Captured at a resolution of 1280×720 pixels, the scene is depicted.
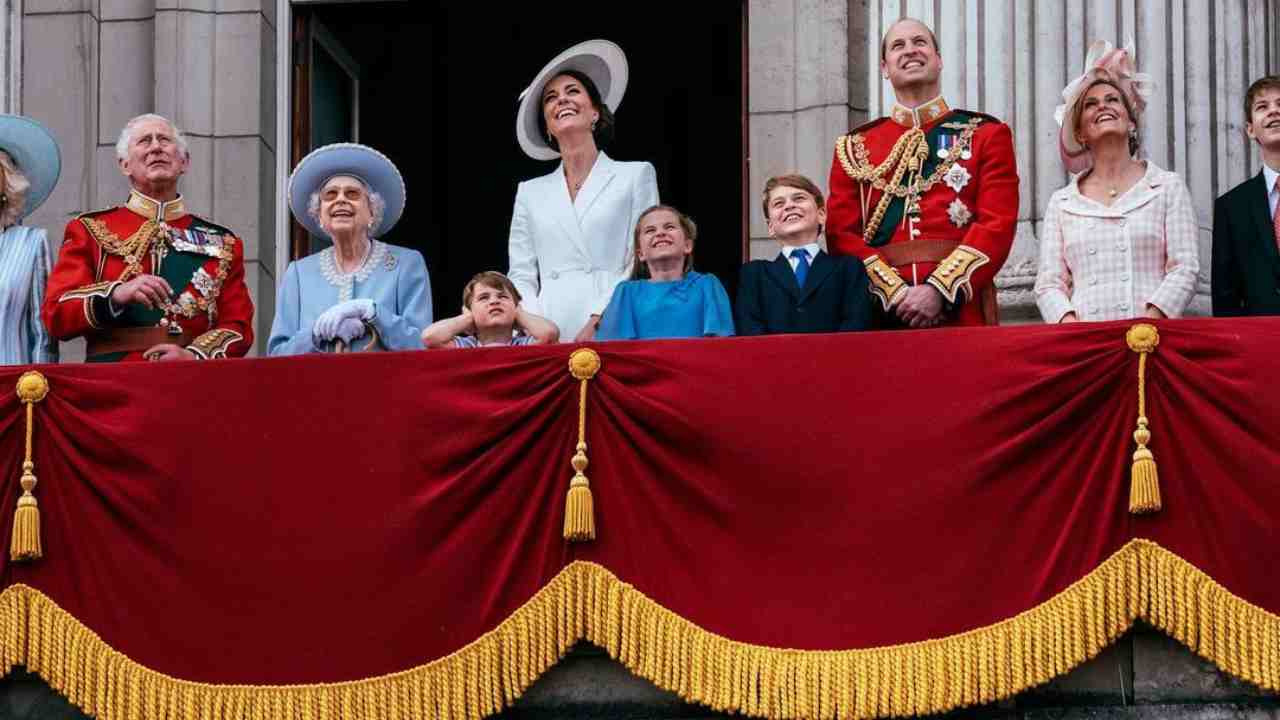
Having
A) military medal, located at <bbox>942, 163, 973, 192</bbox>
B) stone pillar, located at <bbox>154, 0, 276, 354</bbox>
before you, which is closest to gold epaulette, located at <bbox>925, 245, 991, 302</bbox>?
military medal, located at <bbox>942, 163, 973, 192</bbox>

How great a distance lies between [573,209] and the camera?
1284 cm

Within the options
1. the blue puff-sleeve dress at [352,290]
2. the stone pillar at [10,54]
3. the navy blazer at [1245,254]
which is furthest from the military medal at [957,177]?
the stone pillar at [10,54]

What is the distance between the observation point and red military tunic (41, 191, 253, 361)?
1223 cm

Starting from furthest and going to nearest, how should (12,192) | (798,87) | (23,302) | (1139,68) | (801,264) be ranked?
1. (798,87)
2. (1139,68)
3. (12,192)
4. (23,302)
5. (801,264)

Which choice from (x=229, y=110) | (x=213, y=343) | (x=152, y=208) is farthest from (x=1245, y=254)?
(x=229, y=110)

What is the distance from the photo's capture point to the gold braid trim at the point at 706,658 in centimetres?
1046

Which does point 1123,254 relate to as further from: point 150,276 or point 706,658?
point 150,276

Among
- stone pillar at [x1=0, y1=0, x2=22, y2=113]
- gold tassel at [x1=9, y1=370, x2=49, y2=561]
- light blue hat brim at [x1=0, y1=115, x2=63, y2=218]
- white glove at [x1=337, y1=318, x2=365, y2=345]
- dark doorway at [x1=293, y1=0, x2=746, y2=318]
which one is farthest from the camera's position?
dark doorway at [x1=293, y1=0, x2=746, y2=318]

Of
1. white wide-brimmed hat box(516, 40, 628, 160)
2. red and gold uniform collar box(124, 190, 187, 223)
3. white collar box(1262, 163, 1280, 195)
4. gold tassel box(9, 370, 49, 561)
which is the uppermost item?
white wide-brimmed hat box(516, 40, 628, 160)

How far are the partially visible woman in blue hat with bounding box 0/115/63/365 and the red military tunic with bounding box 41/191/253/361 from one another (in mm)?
162

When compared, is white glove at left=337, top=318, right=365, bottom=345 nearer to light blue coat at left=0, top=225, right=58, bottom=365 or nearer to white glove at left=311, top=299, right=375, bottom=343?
white glove at left=311, top=299, right=375, bottom=343

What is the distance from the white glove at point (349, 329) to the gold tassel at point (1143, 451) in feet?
10.0

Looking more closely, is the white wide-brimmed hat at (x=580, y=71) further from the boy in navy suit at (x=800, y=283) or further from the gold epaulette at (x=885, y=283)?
the gold epaulette at (x=885, y=283)

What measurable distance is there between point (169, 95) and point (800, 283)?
419cm
